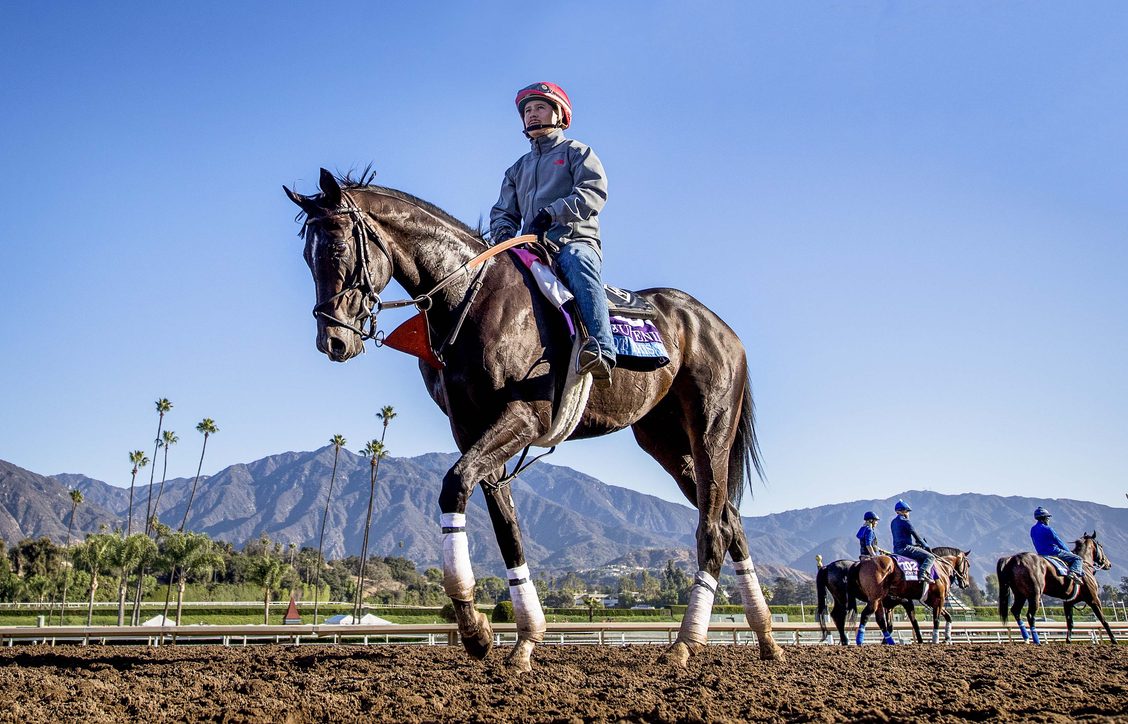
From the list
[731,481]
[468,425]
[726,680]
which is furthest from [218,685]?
[731,481]

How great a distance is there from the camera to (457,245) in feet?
18.4

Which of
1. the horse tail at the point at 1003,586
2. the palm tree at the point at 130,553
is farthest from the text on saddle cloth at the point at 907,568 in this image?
the palm tree at the point at 130,553

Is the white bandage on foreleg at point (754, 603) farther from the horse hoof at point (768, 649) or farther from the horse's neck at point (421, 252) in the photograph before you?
the horse's neck at point (421, 252)

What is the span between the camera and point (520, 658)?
5238mm

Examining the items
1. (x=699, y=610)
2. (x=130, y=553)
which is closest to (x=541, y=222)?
(x=699, y=610)

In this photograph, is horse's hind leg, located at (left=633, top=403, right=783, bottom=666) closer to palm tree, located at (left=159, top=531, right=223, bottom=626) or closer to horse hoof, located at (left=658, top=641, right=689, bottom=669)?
horse hoof, located at (left=658, top=641, right=689, bottom=669)

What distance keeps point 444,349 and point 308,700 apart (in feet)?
7.41

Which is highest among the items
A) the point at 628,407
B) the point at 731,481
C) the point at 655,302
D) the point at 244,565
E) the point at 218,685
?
the point at 655,302

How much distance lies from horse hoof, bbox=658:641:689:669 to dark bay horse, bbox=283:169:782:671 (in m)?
0.02

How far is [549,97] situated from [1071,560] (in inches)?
624

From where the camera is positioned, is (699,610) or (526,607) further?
(699,610)

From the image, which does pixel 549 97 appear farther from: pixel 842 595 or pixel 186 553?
pixel 186 553

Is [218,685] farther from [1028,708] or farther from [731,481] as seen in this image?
[731,481]

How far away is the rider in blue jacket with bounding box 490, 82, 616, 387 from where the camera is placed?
5.59 m
